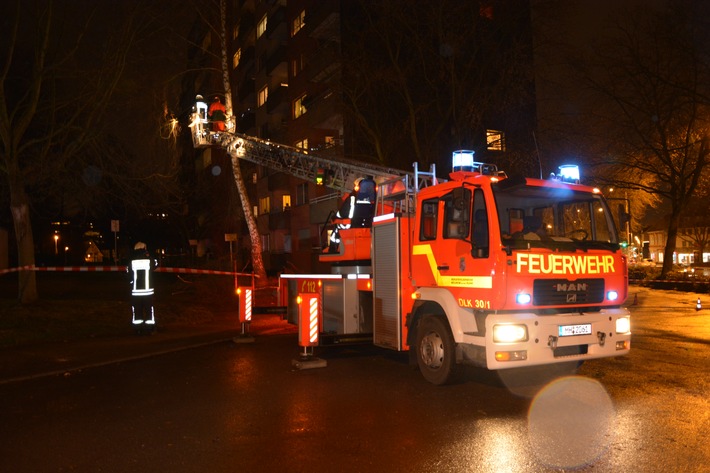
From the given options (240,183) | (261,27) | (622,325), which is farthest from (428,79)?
(261,27)

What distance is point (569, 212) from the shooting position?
7516mm

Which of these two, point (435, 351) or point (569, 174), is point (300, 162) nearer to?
point (569, 174)

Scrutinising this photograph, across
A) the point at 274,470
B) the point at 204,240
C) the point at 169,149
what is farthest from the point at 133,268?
the point at 204,240

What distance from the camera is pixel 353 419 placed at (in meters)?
5.96

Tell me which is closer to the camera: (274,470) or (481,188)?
(274,470)

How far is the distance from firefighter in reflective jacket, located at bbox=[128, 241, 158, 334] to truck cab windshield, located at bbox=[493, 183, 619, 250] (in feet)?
25.8

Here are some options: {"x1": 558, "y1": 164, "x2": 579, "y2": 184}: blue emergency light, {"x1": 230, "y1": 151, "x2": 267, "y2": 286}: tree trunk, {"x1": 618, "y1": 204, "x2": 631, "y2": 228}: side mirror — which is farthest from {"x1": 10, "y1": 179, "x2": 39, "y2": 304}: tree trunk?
{"x1": 618, "y1": 204, "x2": 631, "y2": 228}: side mirror

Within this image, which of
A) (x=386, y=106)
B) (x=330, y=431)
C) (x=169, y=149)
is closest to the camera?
(x=330, y=431)

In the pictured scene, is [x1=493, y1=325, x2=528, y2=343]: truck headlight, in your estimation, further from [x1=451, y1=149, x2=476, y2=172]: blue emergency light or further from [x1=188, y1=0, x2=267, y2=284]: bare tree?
[x1=188, y1=0, x2=267, y2=284]: bare tree

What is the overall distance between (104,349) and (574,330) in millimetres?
8173

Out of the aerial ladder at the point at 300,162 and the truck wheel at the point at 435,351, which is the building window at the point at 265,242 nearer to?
the aerial ladder at the point at 300,162

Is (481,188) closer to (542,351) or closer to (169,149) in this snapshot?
(542,351)

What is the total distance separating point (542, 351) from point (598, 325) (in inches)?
34.5

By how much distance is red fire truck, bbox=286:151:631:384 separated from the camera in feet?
21.2
